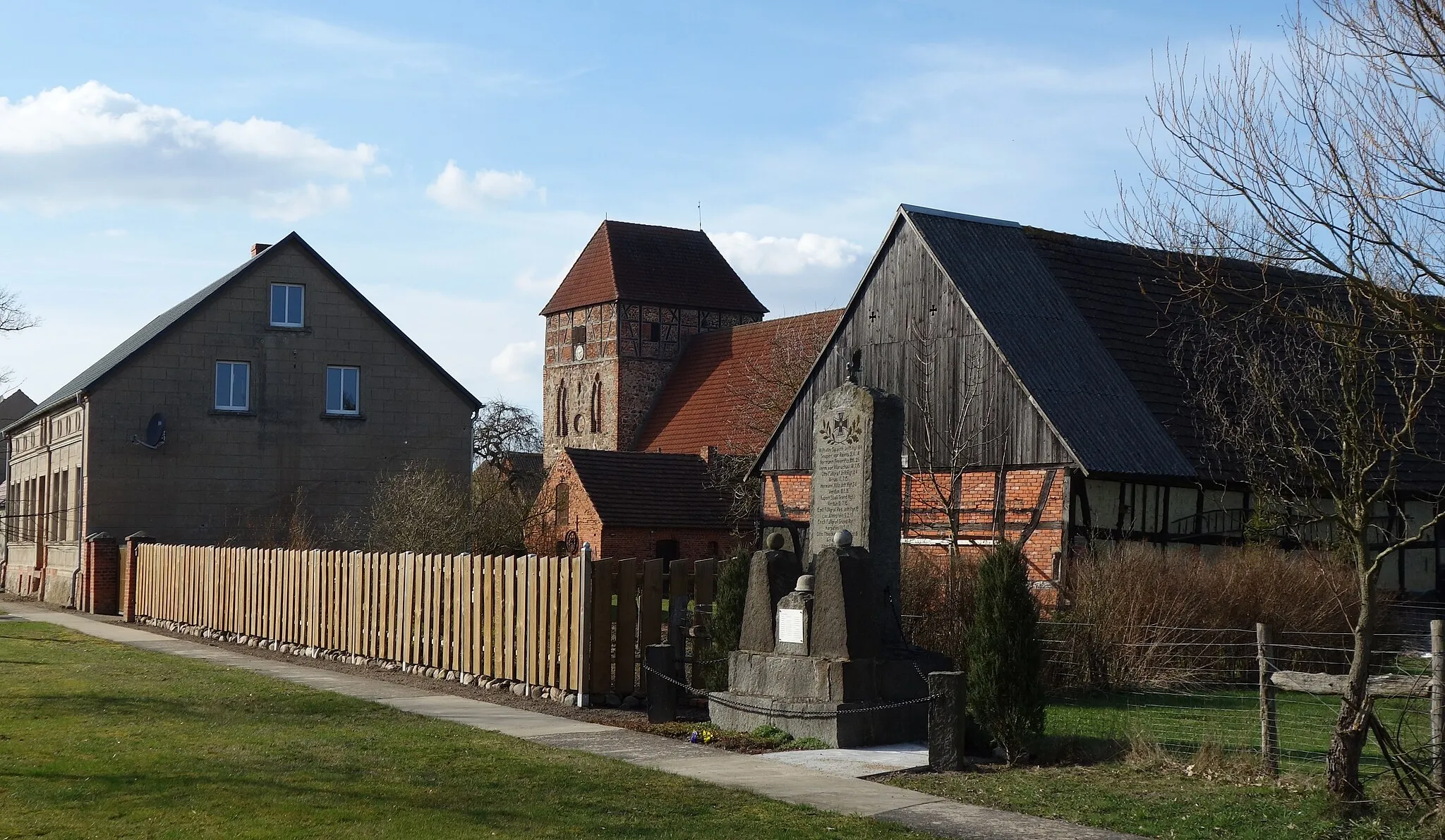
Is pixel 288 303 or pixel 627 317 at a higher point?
pixel 627 317

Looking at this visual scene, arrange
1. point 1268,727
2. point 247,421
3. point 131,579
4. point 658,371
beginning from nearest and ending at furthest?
point 1268,727 < point 131,579 < point 247,421 < point 658,371

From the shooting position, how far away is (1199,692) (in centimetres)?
1695

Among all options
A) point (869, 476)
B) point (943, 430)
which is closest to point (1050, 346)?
point (943, 430)

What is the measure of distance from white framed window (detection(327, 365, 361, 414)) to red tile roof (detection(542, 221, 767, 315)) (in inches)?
1076

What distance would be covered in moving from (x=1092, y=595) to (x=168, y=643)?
14.0m

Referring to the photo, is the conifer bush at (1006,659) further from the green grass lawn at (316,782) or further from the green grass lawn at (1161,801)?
the green grass lawn at (316,782)

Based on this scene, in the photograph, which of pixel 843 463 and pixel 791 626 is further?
pixel 843 463

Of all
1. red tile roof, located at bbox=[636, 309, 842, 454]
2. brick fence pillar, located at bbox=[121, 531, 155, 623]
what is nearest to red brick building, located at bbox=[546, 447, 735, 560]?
red tile roof, located at bbox=[636, 309, 842, 454]

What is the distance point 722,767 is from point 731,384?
4632 cm

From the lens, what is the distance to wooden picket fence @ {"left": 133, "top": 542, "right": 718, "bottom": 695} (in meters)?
15.2

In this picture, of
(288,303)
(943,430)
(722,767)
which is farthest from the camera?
(288,303)

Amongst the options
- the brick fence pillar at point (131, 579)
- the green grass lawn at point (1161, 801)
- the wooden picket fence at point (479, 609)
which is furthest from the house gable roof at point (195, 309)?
the green grass lawn at point (1161, 801)

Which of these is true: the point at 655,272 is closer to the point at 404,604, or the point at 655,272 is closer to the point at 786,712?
the point at 404,604

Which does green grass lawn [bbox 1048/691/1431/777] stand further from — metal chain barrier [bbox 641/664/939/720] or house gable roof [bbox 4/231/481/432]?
house gable roof [bbox 4/231/481/432]
